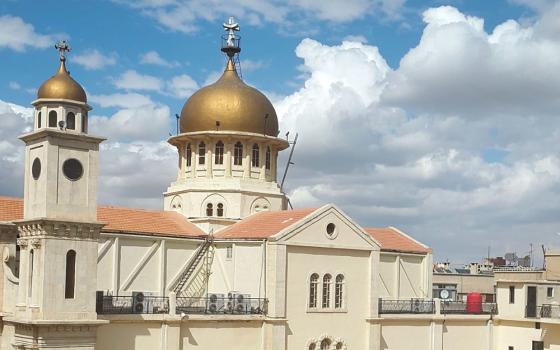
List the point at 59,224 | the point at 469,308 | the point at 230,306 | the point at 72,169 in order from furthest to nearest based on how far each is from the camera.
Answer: the point at 469,308 → the point at 230,306 → the point at 72,169 → the point at 59,224

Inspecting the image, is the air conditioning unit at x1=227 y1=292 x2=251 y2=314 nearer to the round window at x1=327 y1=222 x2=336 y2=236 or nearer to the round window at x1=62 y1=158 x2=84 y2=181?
the round window at x1=327 y1=222 x2=336 y2=236

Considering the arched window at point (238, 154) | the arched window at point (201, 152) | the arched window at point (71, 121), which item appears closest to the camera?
the arched window at point (71, 121)

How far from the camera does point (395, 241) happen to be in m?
57.2

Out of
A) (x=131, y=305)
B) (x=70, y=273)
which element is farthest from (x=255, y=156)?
(x=70, y=273)

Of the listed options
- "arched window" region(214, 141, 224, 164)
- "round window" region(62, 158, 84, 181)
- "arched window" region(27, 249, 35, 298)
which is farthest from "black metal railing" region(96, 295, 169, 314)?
"arched window" region(214, 141, 224, 164)

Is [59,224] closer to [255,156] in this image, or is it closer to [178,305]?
[178,305]

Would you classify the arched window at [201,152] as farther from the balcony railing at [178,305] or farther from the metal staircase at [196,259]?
the balcony railing at [178,305]

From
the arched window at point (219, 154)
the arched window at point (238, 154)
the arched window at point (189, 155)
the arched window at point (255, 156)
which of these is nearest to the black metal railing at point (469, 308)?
the arched window at point (255, 156)

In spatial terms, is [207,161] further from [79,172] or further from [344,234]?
[79,172]

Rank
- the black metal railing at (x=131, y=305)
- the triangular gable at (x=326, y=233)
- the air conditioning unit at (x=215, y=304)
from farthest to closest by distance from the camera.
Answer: the triangular gable at (x=326, y=233)
the air conditioning unit at (x=215, y=304)
the black metal railing at (x=131, y=305)

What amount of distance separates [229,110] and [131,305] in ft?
53.4

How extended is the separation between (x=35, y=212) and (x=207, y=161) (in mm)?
18545

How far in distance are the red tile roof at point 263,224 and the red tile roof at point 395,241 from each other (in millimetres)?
10401

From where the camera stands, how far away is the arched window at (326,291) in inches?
1774
